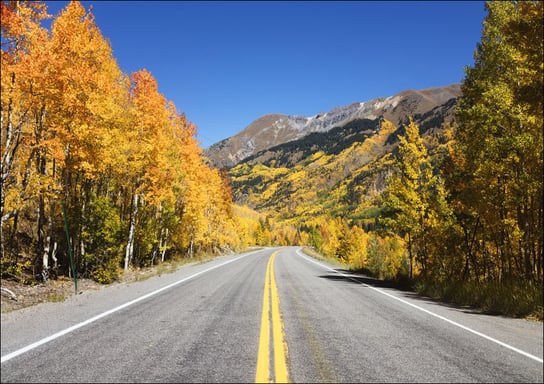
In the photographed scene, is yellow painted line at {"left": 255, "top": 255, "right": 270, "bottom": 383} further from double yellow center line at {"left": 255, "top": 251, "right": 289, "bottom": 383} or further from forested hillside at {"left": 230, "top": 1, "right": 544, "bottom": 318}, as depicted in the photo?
forested hillside at {"left": 230, "top": 1, "right": 544, "bottom": 318}

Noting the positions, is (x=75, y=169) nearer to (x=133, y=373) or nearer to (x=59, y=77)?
(x=59, y=77)

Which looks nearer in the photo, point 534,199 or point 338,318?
point 338,318

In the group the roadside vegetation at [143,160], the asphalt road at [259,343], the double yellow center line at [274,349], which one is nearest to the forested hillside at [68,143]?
the roadside vegetation at [143,160]

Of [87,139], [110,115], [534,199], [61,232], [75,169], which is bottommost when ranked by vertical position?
[61,232]

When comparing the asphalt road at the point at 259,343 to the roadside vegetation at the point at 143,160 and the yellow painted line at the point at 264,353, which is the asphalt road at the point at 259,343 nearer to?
the yellow painted line at the point at 264,353

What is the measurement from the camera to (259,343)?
4988mm

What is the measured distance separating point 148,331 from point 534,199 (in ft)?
46.9

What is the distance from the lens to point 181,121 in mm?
25984

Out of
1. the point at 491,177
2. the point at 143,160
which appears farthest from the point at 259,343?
the point at 143,160

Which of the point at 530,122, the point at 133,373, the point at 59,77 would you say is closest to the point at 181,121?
the point at 59,77

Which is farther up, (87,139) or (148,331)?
(87,139)

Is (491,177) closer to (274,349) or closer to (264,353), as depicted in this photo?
(274,349)

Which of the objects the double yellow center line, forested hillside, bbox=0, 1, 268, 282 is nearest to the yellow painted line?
the double yellow center line

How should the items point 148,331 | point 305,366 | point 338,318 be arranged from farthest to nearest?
point 338,318, point 148,331, point 305,366
